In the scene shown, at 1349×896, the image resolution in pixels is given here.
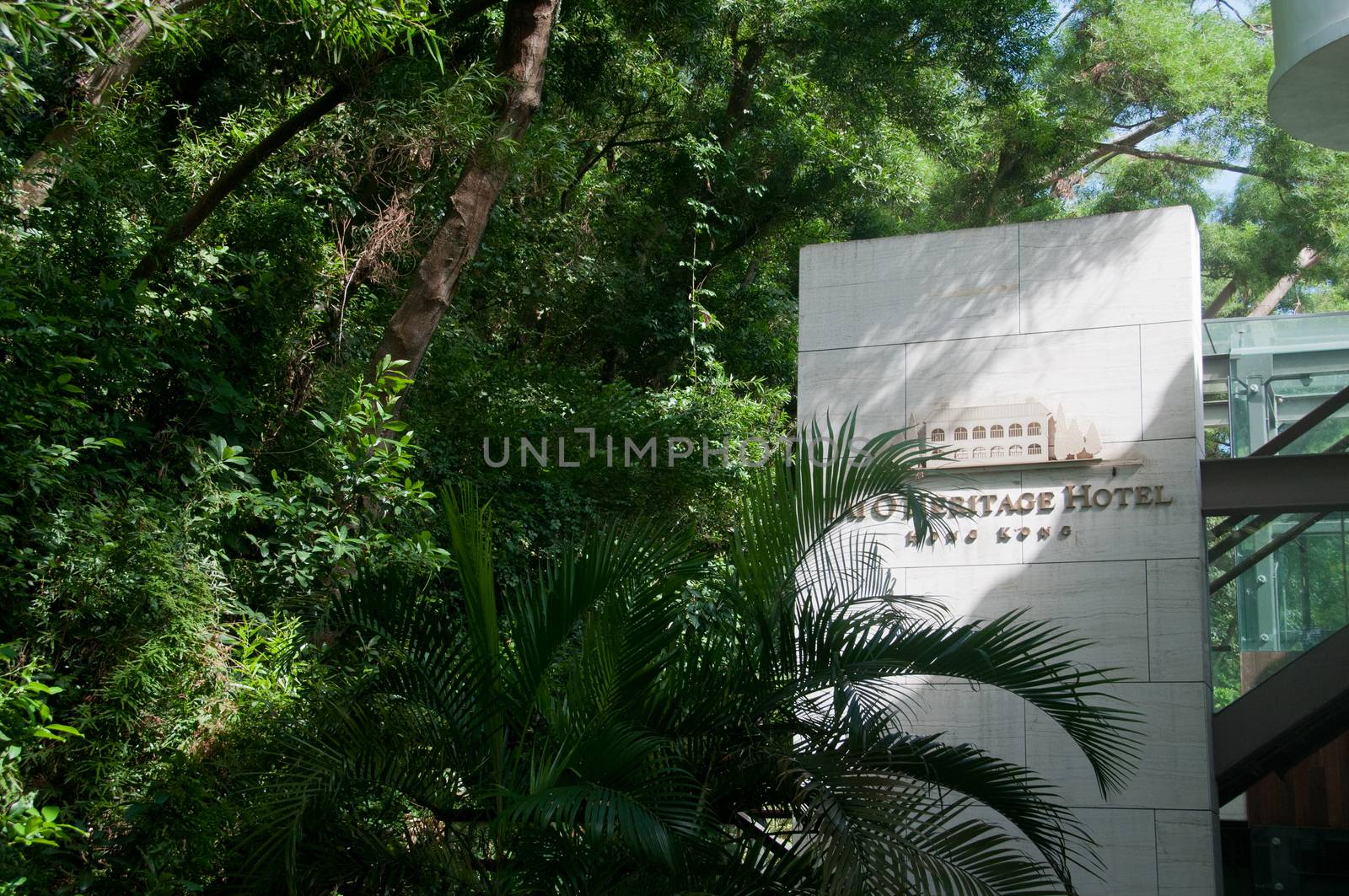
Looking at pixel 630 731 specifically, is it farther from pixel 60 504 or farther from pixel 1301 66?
pixel 1301 66

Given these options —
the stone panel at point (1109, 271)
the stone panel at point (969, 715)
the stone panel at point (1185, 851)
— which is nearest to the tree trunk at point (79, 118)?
the stone panel at point (1109, 271)

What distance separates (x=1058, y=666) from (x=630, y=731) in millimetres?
1610

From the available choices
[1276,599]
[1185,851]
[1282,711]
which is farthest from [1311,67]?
[1185,851]

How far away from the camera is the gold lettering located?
7.21m

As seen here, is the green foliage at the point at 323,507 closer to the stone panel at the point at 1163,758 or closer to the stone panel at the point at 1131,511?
the stone panel at the point at 1131,511

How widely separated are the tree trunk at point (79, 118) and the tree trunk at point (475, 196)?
204 cm

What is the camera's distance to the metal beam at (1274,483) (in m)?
7.12

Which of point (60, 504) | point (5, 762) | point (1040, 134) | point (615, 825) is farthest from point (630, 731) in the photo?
point (1040, 134)

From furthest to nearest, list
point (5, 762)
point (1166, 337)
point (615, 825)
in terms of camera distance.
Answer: point (1166, 337)
point (5, 762)
point (615, 825)

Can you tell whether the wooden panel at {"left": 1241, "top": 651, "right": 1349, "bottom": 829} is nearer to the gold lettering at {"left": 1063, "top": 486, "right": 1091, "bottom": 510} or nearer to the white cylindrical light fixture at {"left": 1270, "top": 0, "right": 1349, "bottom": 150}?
the gold lettering at {"left": 1063, "top": 486, "right": 1091, "bottom": 510}

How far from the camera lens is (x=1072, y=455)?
7.24m

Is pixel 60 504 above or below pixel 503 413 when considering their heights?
below

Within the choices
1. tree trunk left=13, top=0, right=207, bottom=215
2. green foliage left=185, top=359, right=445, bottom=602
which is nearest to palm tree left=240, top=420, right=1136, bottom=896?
green foliage left=185, top=359, right=445, bottom=602

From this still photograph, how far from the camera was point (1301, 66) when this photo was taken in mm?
6996
